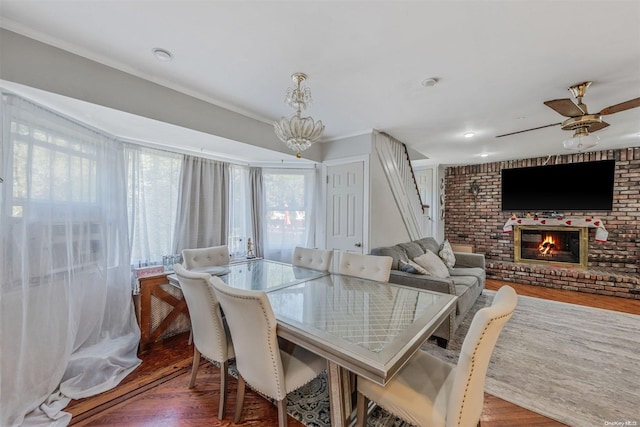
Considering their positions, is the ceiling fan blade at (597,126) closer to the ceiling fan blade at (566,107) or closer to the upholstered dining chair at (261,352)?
the ceiling fan blade at (566,107)

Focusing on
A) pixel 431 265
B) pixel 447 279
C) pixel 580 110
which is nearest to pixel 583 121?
pixel 580 110

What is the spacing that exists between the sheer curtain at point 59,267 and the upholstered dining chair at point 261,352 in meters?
1.35

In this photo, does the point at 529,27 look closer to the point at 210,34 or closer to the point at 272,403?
the point at 210,34

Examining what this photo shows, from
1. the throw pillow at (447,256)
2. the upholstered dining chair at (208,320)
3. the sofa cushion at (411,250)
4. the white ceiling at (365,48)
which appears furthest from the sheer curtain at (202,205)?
the throw pillow at (447,256)

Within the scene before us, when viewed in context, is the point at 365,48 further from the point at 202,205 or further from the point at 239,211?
the point at 239,211

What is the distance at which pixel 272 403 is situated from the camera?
5.93 feet

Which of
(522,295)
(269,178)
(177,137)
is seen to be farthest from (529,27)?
(522,295)

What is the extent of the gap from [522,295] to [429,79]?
4.02 meters

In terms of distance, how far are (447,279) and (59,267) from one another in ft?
11.4

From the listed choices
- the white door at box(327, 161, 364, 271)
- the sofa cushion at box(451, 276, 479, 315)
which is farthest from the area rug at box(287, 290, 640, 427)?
the white door at box(327, 161, 364, 271)

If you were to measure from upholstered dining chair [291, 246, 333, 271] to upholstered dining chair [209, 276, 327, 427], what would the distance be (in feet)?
3.73

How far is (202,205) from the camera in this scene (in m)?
3.38

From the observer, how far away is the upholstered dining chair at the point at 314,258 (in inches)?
104

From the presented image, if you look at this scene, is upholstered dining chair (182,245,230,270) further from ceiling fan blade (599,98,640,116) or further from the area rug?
ceiling fan blade (599,98,640,116)
